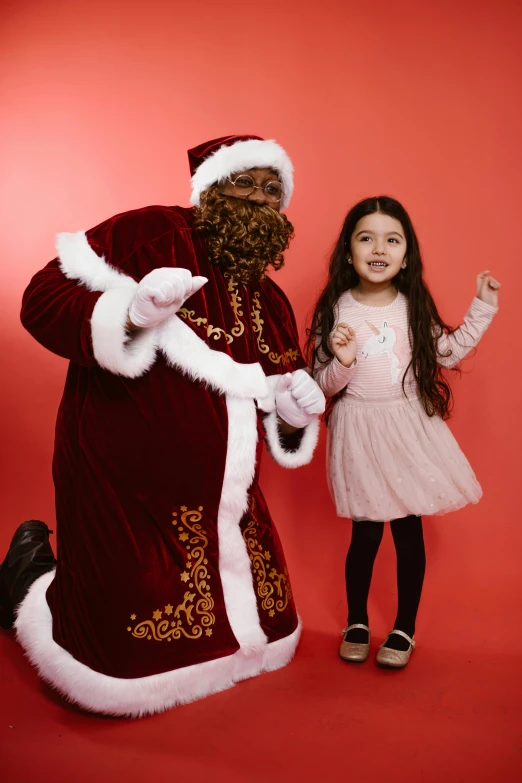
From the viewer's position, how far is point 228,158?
1998mm

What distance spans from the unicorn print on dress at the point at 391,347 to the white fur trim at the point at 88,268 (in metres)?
0.78

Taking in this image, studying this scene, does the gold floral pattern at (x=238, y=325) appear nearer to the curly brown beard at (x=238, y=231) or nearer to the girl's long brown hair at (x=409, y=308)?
the curly brown beard at (x=238, y=231)

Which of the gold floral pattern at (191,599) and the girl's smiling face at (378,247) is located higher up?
the girl's smiling face at (378,247)

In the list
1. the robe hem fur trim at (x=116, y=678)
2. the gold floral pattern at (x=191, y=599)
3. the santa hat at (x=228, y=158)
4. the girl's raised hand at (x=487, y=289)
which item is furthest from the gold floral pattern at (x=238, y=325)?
the robe hem fur trim at (x=116, y=678)

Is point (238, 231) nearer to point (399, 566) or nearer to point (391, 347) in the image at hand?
point (391, 347)

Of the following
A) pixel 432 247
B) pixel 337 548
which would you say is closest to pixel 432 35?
pixel 432 247

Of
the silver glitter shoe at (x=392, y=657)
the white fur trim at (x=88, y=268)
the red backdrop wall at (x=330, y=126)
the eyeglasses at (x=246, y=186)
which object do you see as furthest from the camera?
the red backdrop wall at (x=330, y=126)

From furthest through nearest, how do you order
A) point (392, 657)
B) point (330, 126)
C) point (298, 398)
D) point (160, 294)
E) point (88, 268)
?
point (330, 126) < point (392, 657) < point (298, 398) < point (88, 268) < point (160, 294)

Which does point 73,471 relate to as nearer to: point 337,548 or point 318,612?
point 318,612

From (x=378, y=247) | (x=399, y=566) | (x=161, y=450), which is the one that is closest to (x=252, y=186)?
(x=378, y=247)

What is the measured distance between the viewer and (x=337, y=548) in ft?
10.2

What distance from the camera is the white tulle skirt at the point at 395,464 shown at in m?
2.27

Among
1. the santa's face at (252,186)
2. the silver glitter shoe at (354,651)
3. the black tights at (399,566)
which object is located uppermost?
the santa's face at (252,186)

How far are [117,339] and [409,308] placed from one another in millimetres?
988
